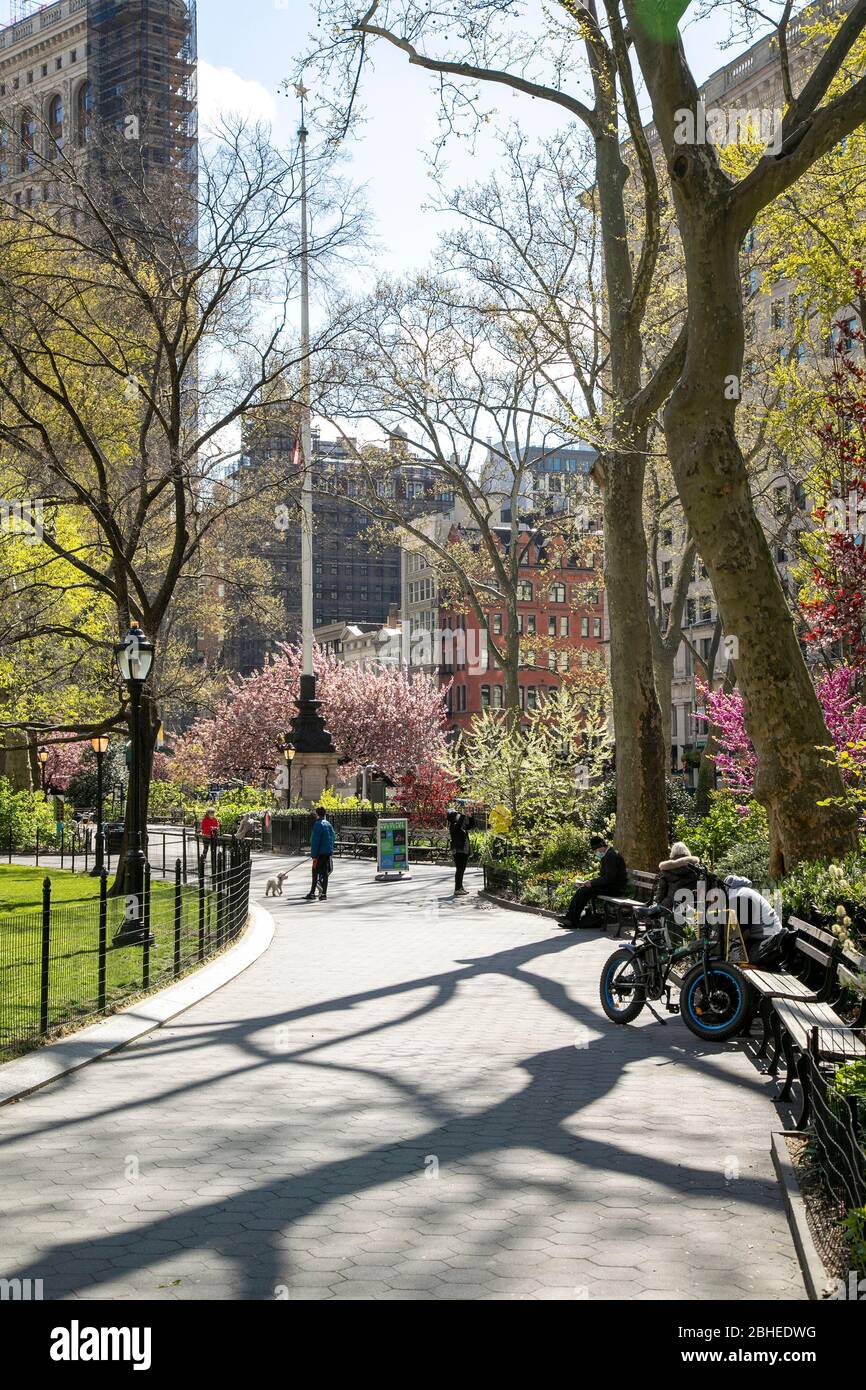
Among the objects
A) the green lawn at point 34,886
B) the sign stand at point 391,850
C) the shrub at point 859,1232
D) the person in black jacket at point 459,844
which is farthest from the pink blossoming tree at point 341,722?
the shrub at point 859,1232

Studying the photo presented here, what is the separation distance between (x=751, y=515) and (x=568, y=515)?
98.7 ft

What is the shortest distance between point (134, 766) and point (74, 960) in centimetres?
454

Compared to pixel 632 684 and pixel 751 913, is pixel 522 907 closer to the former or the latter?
pixel 632 684

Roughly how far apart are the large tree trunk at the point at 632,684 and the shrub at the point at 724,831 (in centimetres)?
78

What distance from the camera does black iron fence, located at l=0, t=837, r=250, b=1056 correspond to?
40.7 feet

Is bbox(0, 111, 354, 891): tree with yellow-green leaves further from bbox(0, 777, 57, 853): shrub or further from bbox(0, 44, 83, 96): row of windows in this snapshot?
bbox(0, 44, 83, 96): row of windows

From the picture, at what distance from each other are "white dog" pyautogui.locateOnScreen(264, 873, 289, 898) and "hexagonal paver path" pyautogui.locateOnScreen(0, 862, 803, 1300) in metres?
15.0

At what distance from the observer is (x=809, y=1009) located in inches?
381

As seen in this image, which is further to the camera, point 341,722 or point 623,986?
point 341,722

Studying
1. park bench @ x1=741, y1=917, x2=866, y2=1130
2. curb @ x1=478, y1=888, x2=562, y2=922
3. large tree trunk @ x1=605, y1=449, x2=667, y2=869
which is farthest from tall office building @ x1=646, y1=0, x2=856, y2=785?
park bench @ x1=741, y1=917, x2=866, y2=1130

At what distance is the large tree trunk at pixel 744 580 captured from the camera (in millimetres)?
15273

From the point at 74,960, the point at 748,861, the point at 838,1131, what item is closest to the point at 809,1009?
the point at 838,1131

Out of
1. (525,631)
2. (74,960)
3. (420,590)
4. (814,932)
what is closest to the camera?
(814,932)

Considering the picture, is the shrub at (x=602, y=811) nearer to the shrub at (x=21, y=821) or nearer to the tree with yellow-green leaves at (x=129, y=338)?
the tree with yellow-green leaves at (x=129, y=338)
